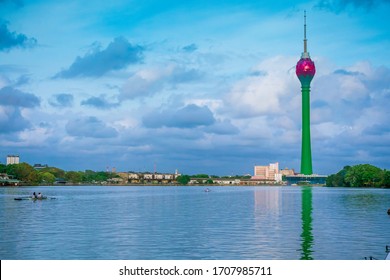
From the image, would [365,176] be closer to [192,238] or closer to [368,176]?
[368,176]

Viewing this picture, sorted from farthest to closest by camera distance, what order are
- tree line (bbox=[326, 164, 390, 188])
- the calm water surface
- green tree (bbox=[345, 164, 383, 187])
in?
green tree (bbox=[345, 164, 383, 187])
tree line (bbox=[326, 164, 390, 188])
the calm water surface

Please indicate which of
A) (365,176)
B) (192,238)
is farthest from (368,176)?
(192,238)

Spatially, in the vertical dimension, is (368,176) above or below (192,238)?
above

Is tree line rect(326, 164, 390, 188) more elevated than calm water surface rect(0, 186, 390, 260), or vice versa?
tree line rect(326, 164, 390, 188)

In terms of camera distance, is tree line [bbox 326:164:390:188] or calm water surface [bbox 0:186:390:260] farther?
tree line [bbox 326:164:390:188]

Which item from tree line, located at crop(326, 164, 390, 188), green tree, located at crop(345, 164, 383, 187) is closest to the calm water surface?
tree line, located at crop(326, 164, 390, 188)

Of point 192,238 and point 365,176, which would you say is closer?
point 192,238

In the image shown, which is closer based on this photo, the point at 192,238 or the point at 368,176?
the point at 192,238

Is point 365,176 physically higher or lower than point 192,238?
higher

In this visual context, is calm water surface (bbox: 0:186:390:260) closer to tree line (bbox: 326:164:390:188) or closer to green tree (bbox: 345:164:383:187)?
tree line (bbox: 326:164:390:188)

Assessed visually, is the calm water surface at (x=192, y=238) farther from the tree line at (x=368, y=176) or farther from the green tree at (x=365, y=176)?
the green tree at (x=365, y=176)

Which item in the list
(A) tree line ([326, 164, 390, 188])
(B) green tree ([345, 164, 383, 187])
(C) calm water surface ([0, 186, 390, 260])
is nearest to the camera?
(C) calm water surface ([0, 186, 390, 260])
